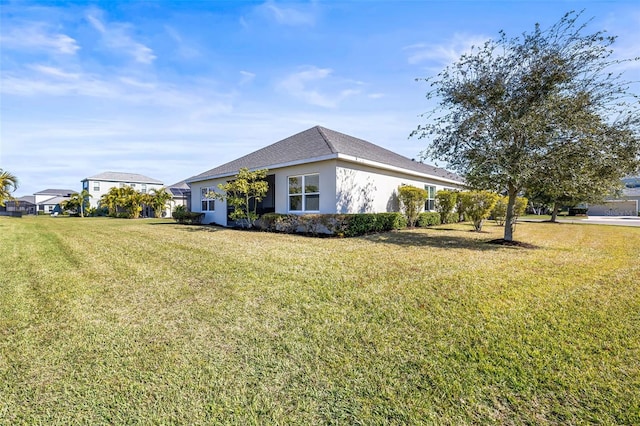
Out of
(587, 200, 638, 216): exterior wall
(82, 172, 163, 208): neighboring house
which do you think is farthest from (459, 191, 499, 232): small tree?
(82, 172, 163, 208): neighboring house

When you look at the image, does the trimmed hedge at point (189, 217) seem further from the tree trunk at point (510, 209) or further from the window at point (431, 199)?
the tree trunk at point (510, 209)

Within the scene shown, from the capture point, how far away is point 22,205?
58.7 meters

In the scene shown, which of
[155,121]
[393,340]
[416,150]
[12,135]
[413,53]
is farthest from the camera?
[155,121]

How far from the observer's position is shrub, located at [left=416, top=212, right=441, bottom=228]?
621 inches

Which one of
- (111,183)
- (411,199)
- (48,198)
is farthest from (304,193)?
(48,198)

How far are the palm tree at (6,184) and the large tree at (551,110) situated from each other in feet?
77.6

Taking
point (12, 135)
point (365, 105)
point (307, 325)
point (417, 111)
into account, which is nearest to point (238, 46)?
point (365, 105)

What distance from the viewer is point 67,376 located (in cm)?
270

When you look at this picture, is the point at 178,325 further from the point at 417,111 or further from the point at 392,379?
the point at 417,111

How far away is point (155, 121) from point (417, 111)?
1187 centimetres

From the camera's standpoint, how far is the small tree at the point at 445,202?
17109 millimetres

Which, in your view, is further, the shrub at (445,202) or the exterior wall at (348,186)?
the shrub at (445,202)

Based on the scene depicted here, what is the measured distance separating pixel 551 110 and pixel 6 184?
2588cm

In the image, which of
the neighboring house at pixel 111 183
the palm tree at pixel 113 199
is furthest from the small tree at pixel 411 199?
the neighboring house at pixel 111 183
